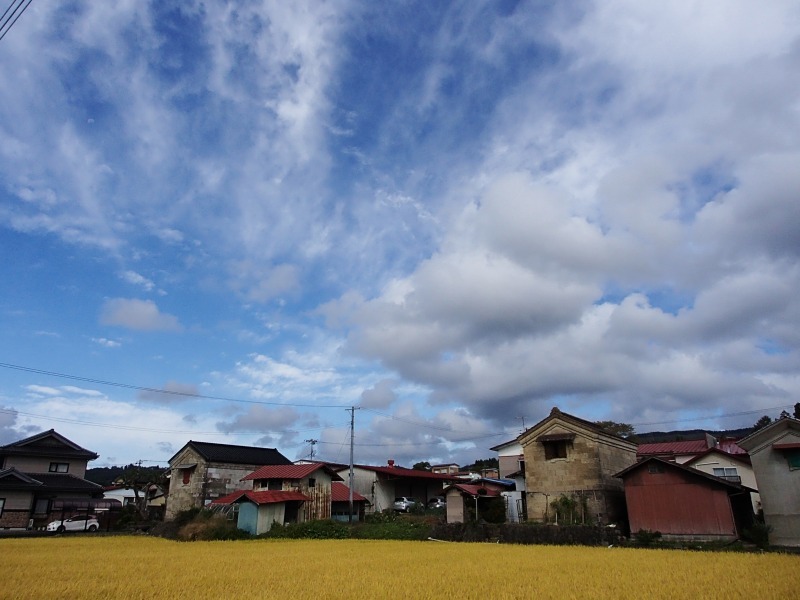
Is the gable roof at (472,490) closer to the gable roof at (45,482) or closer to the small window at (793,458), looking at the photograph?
the small window at (793,458)

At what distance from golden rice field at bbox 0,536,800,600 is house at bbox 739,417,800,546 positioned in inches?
209

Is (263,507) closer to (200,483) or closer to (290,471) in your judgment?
(290,471)

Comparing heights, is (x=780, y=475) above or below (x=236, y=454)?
below

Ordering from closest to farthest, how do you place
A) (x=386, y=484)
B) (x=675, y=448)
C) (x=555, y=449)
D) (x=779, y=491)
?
1. (x=779, y=491)
2. (x=555, y=449)
3. (x=675, y=448)
4. (x=386, y=484)

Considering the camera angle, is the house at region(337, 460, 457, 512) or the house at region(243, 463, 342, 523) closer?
the house at region(243, 463, 342, 523)

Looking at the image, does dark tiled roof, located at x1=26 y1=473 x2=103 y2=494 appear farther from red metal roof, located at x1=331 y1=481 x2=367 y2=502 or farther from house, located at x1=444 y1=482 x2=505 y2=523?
house, located at x1=444 y1=482 x2=505 y2=523

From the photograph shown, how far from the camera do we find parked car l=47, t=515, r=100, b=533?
126 feet

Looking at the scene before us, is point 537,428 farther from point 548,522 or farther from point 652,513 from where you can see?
point 652,513

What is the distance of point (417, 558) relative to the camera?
2102 cm

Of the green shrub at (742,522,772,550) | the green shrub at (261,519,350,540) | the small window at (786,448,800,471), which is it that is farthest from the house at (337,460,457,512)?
the small window at (786,448,800,471)

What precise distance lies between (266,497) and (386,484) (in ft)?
50.2

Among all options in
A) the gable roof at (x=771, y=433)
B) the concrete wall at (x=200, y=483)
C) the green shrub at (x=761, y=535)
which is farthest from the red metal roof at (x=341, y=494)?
the gable roof at (x=771, y=433)

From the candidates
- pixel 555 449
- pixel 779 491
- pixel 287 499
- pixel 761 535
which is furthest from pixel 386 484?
pixel 779 491

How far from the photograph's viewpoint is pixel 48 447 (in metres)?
46.4
